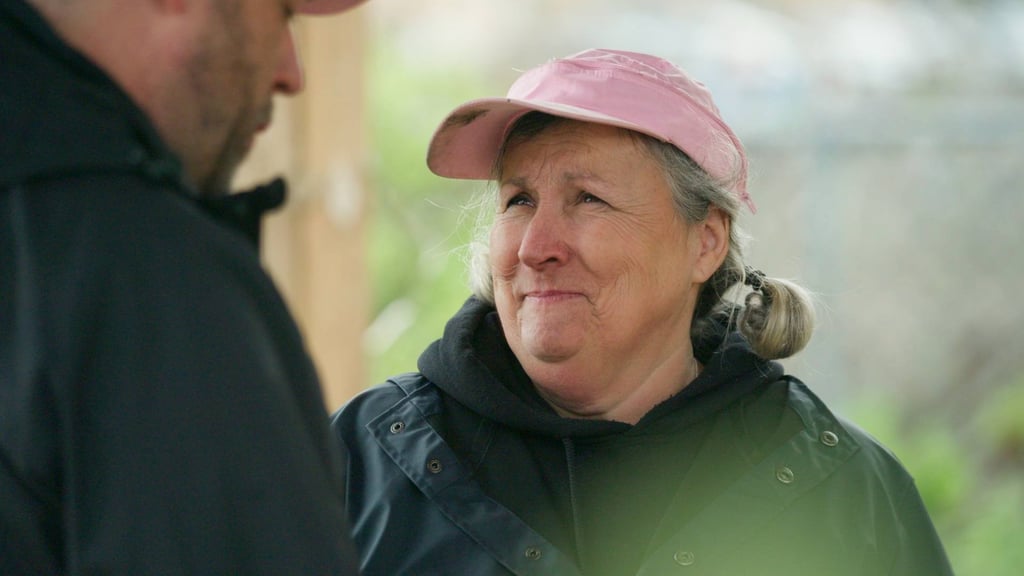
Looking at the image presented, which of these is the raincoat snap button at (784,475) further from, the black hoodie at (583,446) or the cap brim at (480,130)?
the cap brim at (480,130)

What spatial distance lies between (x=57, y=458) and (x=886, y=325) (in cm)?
637

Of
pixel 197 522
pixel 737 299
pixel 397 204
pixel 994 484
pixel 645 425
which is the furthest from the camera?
pixel 397 204

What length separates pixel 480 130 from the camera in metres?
2.60

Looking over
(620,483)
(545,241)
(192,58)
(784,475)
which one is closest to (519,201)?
(545,241)

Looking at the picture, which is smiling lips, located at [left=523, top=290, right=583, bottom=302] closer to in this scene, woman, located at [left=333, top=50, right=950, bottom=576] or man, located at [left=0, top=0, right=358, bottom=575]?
woman, located at [left=333, top=50, right=950, bottom=576]

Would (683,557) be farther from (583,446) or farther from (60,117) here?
(60,117)

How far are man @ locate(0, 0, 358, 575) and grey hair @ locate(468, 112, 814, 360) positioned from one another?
1.38 metres

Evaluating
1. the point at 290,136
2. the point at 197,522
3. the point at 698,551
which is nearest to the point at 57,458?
the point at 197,522

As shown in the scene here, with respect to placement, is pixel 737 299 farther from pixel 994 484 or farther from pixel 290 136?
pixel 994 484

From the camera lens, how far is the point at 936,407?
7.13m

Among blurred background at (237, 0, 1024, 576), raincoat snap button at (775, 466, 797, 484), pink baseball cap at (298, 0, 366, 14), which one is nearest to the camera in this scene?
pink baseball cap at (298, 0, 366, 14)

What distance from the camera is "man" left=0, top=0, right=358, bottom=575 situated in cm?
111

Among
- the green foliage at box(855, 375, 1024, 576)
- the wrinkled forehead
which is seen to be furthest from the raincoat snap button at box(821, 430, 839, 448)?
the green foliage at box(855, 375, 1024, 576)

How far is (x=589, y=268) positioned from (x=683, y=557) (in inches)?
22.2
